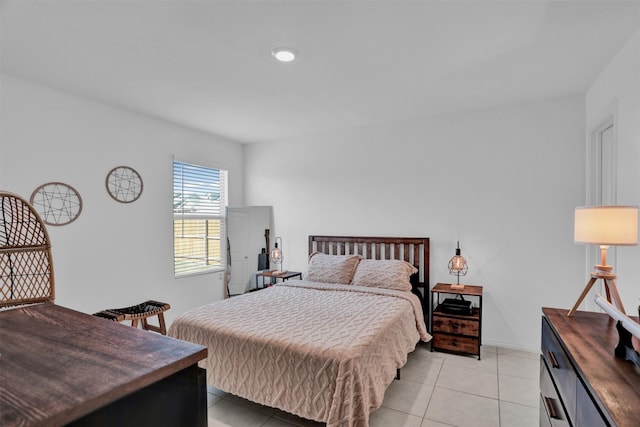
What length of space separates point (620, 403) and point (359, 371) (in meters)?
1.23

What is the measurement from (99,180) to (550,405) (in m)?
3.91

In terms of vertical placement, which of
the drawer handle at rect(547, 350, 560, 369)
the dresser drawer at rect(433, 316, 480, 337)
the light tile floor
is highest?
the drawer handle at rect(547, 350, 560, 369)

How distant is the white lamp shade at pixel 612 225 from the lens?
163cm

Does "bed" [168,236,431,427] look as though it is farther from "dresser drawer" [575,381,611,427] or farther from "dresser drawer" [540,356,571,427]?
"dresser drawer" [575,381,611,427]

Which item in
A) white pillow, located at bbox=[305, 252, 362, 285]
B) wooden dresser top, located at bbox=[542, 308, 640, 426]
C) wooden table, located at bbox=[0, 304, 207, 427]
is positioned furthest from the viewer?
white pillow, located at bbox=[305, 252, 362, 285]

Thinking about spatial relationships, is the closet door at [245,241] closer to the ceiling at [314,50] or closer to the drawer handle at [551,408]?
the ceiling at [314,50]

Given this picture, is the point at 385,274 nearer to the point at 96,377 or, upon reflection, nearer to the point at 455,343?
the point at 455,343

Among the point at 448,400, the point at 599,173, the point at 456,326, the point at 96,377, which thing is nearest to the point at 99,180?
the point at 96,377

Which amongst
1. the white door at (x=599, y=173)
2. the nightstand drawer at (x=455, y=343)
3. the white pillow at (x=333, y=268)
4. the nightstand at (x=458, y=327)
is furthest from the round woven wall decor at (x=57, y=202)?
the white door at (x=599, y=173)

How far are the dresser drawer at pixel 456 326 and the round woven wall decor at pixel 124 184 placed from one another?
11.2 feet

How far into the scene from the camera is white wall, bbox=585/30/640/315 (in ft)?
6.62

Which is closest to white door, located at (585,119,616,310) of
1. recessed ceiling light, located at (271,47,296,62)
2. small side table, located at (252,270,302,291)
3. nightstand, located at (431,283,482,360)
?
nightstand, located at (431,283,482,360)

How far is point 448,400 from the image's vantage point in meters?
2.52

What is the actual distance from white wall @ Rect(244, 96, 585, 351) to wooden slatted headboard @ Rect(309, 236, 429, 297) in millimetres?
105
